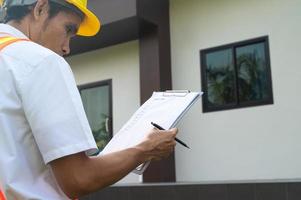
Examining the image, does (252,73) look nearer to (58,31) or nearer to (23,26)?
(58,31)

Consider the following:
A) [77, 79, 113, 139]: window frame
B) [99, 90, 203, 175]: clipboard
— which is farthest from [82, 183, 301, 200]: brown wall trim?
[99, 90, 203, 175]: clipboard

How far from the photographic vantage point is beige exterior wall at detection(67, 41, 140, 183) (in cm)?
821

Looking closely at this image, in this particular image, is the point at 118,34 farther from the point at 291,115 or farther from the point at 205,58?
the point at 291,115

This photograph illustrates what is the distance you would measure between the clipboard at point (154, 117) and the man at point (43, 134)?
36 cm

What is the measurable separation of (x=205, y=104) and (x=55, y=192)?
5.88 metres

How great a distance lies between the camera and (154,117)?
2.01m

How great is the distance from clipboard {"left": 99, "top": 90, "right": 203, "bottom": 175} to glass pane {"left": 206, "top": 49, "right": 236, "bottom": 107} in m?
4.83

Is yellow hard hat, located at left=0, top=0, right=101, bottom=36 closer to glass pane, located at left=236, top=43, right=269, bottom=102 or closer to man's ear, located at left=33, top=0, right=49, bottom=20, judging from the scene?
man's ear, located at left=33, top=0, right=49, bottom=20

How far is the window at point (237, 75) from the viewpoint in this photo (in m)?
6.62

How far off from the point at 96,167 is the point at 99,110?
24.6ft

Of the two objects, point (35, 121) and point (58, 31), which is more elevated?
point (58, 31)

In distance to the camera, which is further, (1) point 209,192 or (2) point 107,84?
(2) point 107,84

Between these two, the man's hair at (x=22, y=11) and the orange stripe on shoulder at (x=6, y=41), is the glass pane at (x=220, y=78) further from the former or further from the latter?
the orange stripe on shoulder at (x=6, y=41)

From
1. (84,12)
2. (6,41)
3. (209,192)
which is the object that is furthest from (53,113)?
(209,192)
